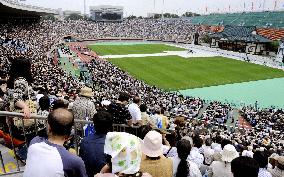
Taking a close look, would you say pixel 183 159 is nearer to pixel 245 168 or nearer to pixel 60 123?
pixel 245 168

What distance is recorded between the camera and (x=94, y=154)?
451 centimetres

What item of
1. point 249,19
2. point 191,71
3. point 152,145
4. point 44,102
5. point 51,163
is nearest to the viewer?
point 51,163

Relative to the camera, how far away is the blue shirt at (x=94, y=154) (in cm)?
451

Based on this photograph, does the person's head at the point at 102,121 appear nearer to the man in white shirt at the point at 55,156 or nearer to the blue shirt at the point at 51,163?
the man in white shirt at the point at 55,156

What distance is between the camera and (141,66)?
1797 inches

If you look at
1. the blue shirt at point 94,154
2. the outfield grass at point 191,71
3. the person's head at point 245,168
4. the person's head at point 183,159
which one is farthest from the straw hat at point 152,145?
the outfield grass at point 191,71

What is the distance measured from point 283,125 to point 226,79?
57.5 feet

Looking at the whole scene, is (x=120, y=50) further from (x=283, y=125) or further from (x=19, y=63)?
(x=19, y=63)

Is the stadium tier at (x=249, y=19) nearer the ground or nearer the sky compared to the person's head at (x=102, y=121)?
nearer the sky

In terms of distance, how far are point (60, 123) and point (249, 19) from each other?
78419 millimetres

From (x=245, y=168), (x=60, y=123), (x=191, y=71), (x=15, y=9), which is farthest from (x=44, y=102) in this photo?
(x=15, y=9)

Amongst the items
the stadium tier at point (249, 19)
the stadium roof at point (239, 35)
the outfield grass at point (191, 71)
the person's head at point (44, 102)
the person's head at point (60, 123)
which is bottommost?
the outfield grass at point (191, 71)

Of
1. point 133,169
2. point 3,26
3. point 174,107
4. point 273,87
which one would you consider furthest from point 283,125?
point 3,26

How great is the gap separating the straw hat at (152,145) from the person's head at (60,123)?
3.57 ft
